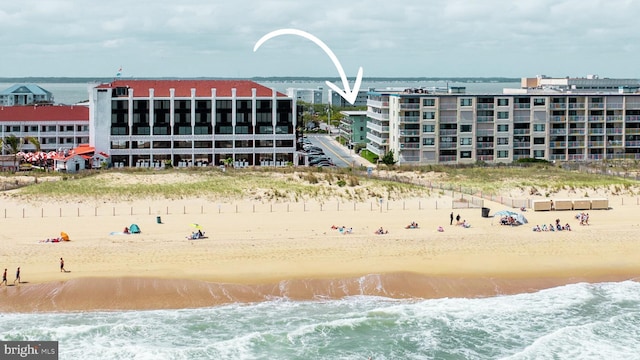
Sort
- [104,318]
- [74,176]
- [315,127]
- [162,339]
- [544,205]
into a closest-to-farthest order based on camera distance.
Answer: [162,339], [104,318], [544,205], [74,176], [315,127]

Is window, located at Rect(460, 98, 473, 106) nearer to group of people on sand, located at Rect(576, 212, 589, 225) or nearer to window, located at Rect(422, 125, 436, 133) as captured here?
window, located at Rect(422, 125, 436, 133)

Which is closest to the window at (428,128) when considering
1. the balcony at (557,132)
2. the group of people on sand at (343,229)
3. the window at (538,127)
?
the window at (538,127)

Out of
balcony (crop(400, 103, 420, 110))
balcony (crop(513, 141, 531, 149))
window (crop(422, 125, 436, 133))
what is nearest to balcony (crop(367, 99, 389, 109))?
balcony (crop(400, 103, 420, 110))

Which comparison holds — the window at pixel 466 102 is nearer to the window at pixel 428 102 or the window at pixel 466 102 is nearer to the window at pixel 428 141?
the window at pixel 428 102

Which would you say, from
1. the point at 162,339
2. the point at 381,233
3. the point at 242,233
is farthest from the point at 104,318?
the point at 381,233

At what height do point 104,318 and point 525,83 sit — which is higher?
point 525,83

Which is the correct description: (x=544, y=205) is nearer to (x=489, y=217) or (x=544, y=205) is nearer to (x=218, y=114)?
(x=489, y=217)

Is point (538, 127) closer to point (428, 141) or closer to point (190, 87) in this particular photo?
point (428, 141)
